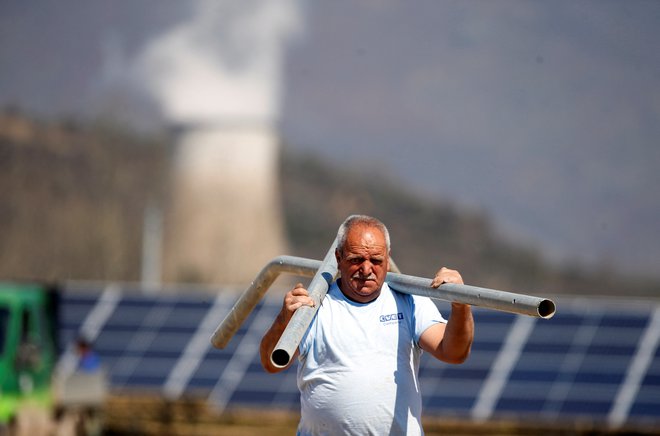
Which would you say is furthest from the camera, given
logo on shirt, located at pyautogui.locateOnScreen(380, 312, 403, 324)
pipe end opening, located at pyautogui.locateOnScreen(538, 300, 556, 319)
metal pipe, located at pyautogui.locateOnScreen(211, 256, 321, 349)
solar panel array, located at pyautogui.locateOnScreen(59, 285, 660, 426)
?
solar panel array, located at pyautogui.locateOnScreen(59, 285, 660, 426)

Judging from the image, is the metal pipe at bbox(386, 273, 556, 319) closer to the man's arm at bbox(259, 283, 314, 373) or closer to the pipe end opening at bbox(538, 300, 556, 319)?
the pipe end opening at bbox(538, 300, 556, 319)

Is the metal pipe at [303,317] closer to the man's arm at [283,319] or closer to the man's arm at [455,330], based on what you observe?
the man's arm at [283,319]

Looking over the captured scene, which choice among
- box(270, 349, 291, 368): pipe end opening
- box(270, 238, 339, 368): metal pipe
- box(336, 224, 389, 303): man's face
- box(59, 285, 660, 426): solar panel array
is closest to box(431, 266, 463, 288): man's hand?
box(336, 224, 389, 303): man's face

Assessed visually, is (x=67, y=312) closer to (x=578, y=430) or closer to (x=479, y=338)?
(x=479, y=338)

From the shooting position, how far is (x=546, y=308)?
5.54m

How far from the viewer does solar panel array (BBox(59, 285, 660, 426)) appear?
22391 mm

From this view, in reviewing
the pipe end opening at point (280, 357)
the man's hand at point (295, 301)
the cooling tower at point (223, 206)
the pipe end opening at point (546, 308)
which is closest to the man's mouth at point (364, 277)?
the man's hand at point (295, 301)

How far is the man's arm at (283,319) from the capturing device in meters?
6.06

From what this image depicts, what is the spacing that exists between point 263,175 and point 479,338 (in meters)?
30.0

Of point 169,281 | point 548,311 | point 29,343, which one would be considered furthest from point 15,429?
point 169,281

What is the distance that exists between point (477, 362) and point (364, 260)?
17.4 meters

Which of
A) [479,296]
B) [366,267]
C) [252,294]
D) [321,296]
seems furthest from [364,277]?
[252,294]

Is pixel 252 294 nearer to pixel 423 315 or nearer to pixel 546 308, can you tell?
pixel 423 315

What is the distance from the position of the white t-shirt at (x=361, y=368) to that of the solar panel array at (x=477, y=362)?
1546cm
